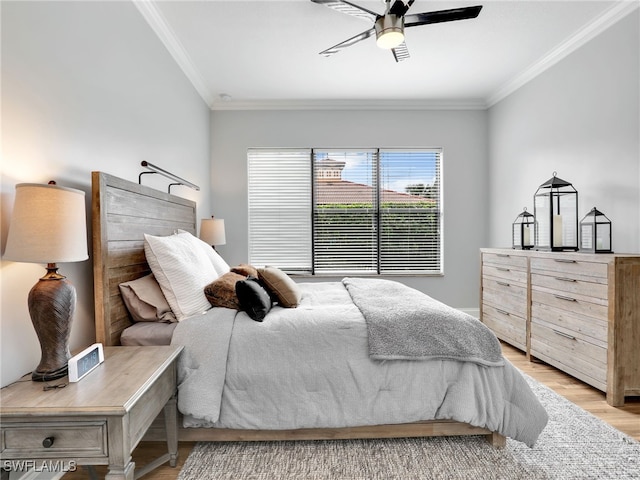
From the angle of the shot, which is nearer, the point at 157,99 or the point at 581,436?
the point at 581,436

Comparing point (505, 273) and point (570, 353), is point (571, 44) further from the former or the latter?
point (570, 353)

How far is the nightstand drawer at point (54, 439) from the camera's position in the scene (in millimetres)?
1099

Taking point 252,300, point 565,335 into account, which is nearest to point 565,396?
point 565,335

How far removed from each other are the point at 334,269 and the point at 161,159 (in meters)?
2.48

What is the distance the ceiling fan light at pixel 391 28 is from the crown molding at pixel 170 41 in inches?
65.7

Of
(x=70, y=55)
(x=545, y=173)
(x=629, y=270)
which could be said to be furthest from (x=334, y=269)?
(x=70, y=55)

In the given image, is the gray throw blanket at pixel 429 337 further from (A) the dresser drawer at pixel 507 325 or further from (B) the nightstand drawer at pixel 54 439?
(A) the dresser drawer at pixel 507 325

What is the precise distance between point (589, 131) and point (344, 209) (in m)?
2.58

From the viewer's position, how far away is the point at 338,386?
1.78 metres

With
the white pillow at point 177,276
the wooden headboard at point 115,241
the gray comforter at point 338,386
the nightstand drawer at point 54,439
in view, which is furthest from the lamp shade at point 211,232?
the nightstand drawer at point 54,439

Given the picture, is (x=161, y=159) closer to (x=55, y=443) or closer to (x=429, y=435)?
(x=55, y=443)

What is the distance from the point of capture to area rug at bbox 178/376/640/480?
1649 mm

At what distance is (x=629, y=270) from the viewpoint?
7.38ft

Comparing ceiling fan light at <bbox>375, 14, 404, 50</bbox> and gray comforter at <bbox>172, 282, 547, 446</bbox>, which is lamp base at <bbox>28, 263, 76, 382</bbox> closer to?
gray comforter at <bbox>172, 282, 547, 446</bbox>
